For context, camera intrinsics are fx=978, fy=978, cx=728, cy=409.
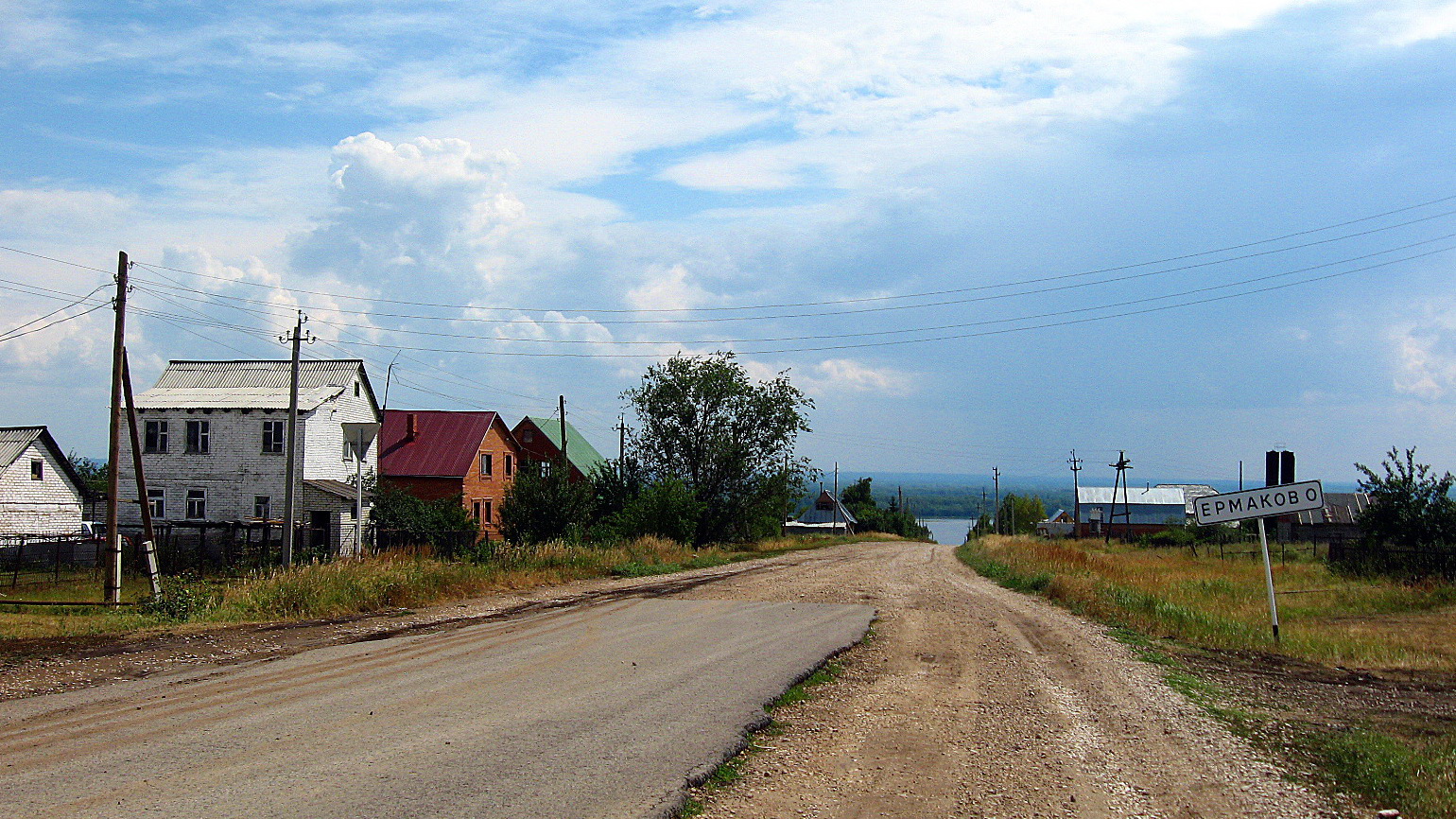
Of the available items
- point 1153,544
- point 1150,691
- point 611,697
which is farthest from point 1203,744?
point 1153,544

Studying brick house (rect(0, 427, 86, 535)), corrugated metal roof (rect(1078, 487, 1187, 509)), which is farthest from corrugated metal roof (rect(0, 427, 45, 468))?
corrugated metal roof (rect(1078, 487, 1187, 509))

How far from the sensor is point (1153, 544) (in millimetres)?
61438

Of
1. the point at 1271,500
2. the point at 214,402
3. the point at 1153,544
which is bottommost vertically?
the point at 1153,544

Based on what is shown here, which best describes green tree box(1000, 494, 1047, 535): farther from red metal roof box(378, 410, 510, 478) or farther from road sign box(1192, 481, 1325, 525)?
road sign box(1192, 481, 1325, 525)

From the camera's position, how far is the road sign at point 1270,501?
1438 centimetres

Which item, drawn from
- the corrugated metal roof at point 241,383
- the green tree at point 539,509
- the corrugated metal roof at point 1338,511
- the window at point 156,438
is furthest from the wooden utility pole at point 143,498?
the corrugated metal roof at point 1338,511

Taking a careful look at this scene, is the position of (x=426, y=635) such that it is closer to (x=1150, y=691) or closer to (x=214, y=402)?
(x=1150, y=691)

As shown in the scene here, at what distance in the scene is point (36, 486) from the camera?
40531 mm

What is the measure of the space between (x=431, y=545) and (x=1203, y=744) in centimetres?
1843

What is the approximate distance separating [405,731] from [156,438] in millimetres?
39690

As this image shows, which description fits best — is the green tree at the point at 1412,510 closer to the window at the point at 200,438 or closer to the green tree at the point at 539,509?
the green tree at the point at 539,509

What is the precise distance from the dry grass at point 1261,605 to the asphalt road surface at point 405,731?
24.2 ft

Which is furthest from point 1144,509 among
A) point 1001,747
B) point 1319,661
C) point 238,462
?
point 1001,747

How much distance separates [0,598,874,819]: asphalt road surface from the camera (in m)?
5.84
